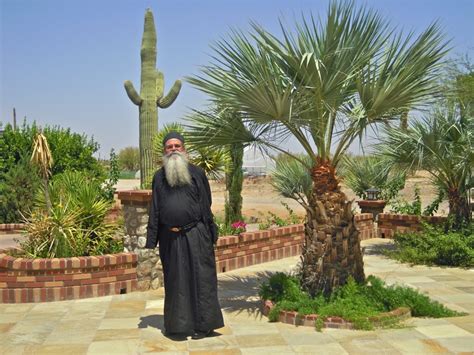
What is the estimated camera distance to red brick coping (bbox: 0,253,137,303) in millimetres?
7121

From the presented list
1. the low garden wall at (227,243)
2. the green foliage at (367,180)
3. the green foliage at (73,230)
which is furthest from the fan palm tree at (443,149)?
the green foliage at (367,180)

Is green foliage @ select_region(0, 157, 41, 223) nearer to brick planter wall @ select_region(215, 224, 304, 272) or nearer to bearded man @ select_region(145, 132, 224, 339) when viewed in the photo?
brick planter wall @ select_region(215, 224, 304, 272)

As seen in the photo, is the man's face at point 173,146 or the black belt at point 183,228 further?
the man's face at point 173,146

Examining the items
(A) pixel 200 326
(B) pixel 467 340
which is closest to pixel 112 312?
(A) pixel 200 326

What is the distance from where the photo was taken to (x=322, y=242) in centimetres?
619

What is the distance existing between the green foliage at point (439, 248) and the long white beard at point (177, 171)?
5.56m

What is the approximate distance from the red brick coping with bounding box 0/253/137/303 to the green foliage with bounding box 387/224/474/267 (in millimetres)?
5172

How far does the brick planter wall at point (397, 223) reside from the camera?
12.5 metres

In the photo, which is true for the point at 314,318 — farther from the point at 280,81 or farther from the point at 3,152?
the point at 3,152

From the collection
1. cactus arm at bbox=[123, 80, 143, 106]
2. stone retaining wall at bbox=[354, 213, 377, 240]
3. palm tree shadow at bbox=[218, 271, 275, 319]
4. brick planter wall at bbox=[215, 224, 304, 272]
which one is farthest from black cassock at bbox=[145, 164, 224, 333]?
stone retaining wall at bbox=[354, 213, 377, 240]

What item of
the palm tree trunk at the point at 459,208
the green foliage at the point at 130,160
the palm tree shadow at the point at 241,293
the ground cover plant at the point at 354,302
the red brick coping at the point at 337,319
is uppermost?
the green foliage at the point at 130,160

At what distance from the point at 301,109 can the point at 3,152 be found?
12692 millimetres

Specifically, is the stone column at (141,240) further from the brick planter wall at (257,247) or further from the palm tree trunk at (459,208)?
the palm tree trunk at (459,208)

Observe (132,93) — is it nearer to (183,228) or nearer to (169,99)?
(169,99)
